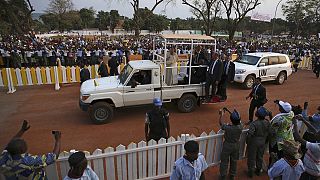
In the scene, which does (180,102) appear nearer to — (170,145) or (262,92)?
(262,92)

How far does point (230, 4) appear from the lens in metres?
35.8

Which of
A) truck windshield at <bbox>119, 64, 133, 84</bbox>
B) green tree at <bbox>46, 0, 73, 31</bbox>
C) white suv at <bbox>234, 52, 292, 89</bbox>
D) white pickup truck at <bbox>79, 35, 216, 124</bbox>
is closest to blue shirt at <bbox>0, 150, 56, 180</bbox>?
white pickup truck at <bbox>79, 35, 216, 124</bbox>

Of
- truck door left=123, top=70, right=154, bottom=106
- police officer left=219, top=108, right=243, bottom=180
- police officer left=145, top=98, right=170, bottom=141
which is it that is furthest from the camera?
truck door left=123, top=70, right=154, bottom=106

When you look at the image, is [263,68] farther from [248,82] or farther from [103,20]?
[103,20]

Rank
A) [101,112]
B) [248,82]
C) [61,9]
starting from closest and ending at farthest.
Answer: [101,112]
[248,82]
[61,9]

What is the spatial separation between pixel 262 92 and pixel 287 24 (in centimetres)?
7562

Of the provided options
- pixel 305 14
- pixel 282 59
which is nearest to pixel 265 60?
pixel 282 59

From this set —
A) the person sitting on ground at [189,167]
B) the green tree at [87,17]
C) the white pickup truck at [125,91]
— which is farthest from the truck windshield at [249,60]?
the green tree at [87,17]

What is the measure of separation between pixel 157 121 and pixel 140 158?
87 centimetres

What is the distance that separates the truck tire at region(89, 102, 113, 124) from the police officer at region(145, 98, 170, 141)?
3.01 meters

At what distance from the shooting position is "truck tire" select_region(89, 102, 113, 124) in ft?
26.4

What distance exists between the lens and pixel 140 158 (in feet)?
15.9

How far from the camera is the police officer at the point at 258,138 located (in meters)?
4.94

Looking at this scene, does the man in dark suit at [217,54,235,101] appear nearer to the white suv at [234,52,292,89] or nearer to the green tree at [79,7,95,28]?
the white suv at [234,52,292,89]
